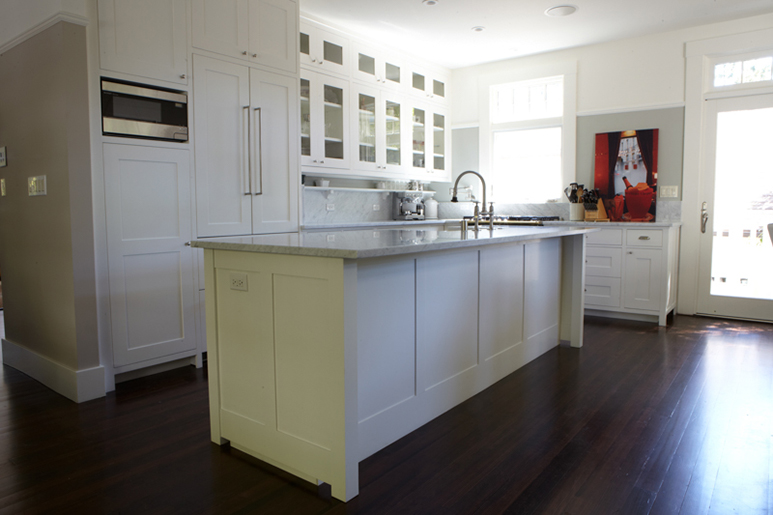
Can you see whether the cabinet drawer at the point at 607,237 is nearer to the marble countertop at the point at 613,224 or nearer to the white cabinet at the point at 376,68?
the marble countertop at the point at 613,224

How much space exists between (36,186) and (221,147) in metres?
1.08

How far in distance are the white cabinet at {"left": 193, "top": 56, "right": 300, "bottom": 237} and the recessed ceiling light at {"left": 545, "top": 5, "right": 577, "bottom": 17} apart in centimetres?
228

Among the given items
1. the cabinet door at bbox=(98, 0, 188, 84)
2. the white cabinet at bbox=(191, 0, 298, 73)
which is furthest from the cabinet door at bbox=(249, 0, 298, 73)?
the cabinet door at bbox=(98, 0, 188, 84)

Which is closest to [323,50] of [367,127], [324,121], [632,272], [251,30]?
[324,121]

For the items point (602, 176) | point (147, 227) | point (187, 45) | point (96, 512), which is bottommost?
point (96, 512)

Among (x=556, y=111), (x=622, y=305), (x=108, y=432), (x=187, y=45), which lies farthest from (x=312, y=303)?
(x=556, y=111)

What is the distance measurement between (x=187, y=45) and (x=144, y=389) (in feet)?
6.91

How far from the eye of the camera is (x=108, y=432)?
7.81 feet

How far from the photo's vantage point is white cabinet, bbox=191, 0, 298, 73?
3.30m

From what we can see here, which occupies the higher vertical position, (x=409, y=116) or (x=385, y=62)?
(x=385, y=62)

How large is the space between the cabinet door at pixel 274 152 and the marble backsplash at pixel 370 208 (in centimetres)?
70

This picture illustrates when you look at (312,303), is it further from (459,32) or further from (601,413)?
(459,32)

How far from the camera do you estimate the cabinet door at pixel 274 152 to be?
363 cm

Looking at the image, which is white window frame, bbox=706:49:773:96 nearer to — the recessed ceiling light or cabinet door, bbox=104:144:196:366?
the recessed ceiling light
